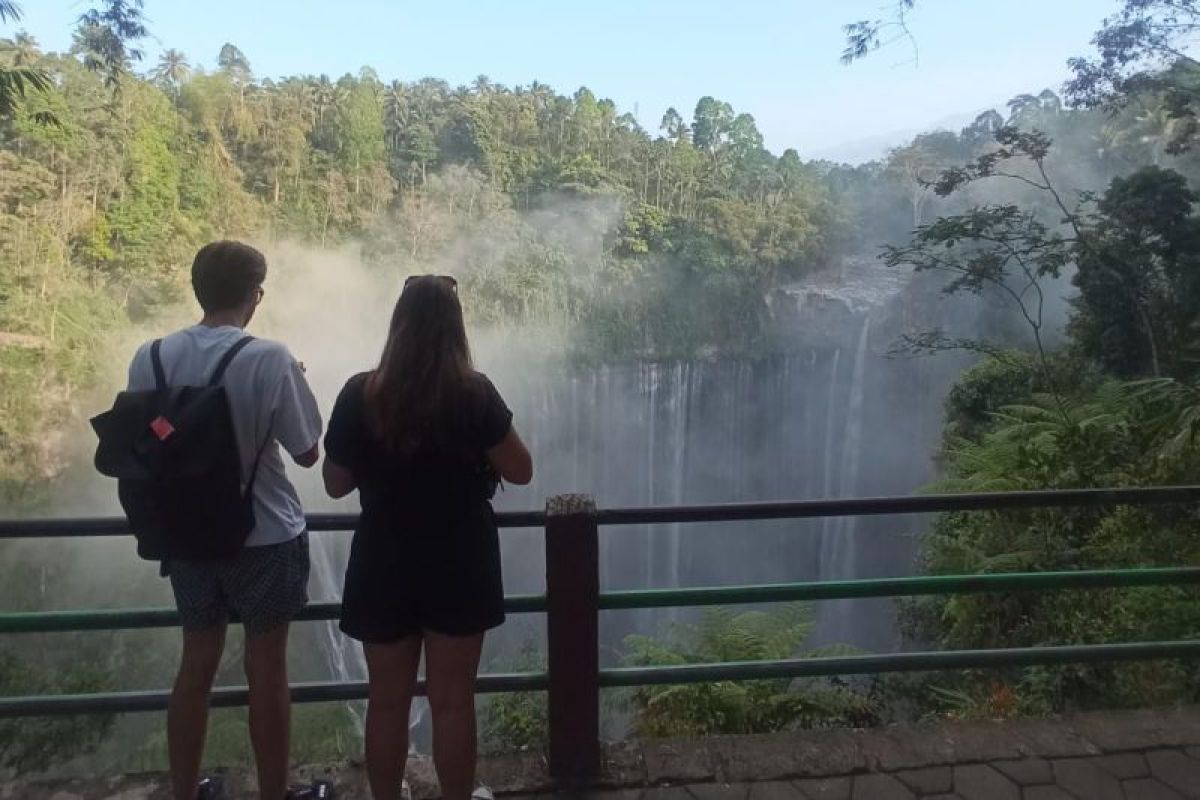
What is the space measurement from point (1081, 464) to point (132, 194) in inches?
936

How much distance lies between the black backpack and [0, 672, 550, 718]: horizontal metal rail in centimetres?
65

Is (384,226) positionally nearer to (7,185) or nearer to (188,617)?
(7,185)

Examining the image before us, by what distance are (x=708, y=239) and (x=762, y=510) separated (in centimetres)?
2832

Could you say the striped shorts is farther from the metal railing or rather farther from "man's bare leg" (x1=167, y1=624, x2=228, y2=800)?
the metal railing

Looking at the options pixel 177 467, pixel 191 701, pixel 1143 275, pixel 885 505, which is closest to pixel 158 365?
pixel 177 467

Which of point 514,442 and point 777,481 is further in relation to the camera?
point 777,481

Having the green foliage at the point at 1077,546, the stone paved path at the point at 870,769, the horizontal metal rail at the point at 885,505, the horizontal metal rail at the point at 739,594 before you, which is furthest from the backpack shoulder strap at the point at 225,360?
the green foliage at the point at 1077,546

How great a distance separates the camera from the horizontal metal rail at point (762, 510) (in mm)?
2246

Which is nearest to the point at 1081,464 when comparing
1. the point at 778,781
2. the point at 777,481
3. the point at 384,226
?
the point at 778,781

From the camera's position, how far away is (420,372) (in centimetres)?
176

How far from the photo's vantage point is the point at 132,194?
75.8 ft

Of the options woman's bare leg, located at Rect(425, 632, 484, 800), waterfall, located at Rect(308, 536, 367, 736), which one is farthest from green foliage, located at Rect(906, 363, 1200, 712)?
waterfall, located at Rect(308, 536, 367, 736)

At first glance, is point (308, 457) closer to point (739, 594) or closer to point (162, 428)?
point (162, 428)

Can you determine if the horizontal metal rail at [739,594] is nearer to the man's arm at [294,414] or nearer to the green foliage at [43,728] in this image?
the man's arm at [294,414]
